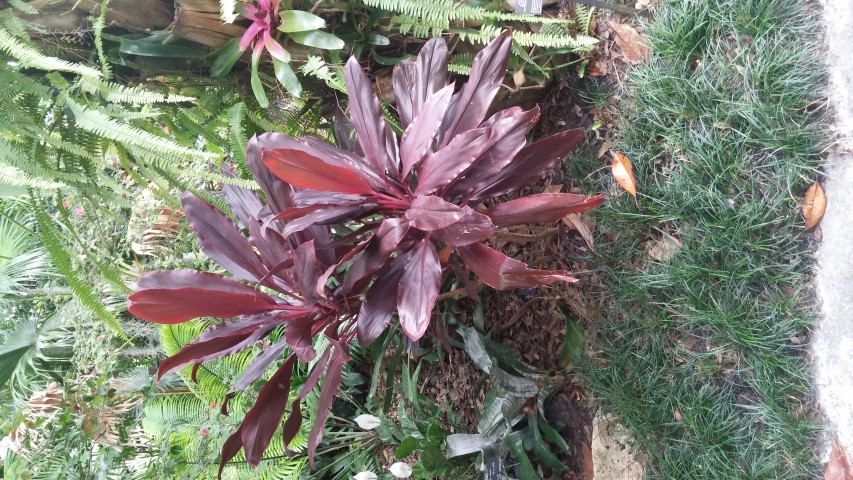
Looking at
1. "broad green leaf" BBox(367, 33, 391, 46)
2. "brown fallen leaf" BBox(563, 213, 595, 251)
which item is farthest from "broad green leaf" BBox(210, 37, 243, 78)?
"brown fallen leaf" BBox(563, 213, 595, 251)

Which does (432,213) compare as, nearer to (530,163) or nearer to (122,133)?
(530,163)

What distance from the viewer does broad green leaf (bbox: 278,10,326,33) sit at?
60.7 inches

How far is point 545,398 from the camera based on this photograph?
203 centimetres

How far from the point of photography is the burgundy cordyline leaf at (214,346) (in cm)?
139

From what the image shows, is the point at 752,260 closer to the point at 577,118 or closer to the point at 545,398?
the point at 577,118

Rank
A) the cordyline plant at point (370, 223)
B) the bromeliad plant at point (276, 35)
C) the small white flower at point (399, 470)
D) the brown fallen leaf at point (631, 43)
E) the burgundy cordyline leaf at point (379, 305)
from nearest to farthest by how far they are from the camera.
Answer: the cordyline plant at point (370, 223) < the burgundy cordyline leaf at point (379, 305) < the bromeliad plant at point (276, 35) < the brown fallen leaf at point (631, 43) < the small white flower at point (399, 470)

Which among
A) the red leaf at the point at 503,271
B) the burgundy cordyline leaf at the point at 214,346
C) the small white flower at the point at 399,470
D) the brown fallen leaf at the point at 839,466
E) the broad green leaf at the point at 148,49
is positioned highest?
the broad green leaf at the point at 148,49

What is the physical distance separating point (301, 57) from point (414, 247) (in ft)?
2.49

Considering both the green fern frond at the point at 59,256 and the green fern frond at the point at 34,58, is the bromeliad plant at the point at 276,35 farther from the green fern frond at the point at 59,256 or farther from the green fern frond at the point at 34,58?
the green fern frond at the point at 59,256

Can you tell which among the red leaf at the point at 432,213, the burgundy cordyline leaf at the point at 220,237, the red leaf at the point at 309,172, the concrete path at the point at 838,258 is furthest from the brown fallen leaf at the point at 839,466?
→ the burgundy cordyline leaf at the point at 220,237

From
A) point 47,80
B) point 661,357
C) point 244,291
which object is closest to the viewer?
point 244,291

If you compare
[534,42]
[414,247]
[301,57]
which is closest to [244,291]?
[414,247]

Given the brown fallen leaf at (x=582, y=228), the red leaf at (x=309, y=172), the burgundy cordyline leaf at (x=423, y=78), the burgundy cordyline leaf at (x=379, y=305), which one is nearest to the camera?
the red leaf at (x=309, y=172)

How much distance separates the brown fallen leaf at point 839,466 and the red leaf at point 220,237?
1.49 meters
